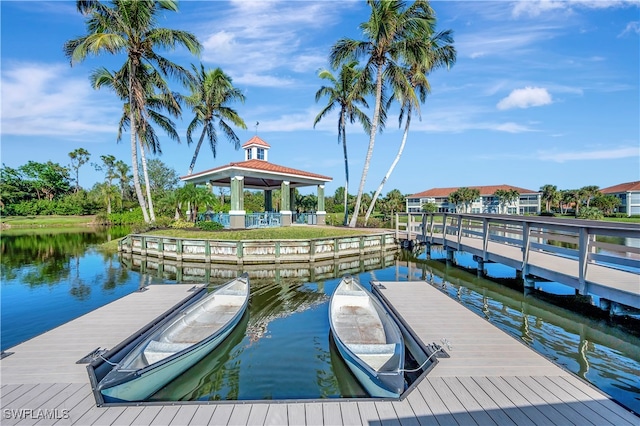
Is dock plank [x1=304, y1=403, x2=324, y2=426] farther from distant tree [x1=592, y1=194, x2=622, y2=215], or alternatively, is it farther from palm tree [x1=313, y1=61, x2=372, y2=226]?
distant tree [x1=592, y1=194, x2=622, y2=215]

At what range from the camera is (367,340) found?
5.82 metres

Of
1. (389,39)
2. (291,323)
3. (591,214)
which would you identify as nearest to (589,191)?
(591,214)

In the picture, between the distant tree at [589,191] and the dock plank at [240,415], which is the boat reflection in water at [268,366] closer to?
the dock plank at [240,415]

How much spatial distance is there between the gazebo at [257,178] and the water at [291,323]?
6288mm

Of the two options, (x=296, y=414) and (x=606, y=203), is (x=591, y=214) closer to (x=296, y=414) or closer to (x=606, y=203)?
(x=606, y=203)

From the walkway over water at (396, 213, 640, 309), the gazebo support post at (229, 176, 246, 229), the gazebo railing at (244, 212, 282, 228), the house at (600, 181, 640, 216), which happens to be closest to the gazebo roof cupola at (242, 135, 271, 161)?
the gazebo support post at (229, 176, 246, 229)

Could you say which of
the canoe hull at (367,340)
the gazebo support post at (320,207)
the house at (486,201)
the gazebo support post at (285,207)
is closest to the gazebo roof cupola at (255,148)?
the gazebo support post at (285,207)

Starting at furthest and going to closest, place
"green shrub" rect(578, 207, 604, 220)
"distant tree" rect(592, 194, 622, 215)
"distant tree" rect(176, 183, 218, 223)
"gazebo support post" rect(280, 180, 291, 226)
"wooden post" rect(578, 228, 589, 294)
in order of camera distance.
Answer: "distant tree" rect(592, 194, 622, 215), "green shrub" rect(578, 207, 604, 220), "gazebo support post" rect(280, 180, 291, 226), "distant tree" rect(176, 183, 218, 223), "wooden post" rect(578, 228, 589, 294)

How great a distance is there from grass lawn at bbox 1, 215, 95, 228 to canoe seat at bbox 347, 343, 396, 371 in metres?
53.1

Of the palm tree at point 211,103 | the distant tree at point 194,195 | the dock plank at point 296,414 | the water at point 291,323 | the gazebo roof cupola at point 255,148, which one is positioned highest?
the palm tree at point 211,103

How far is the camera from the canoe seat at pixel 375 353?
4699mm

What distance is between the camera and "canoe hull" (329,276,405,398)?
3.99 meters

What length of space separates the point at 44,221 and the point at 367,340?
2236 inches

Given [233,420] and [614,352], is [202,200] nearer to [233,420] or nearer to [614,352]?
[233,420]
